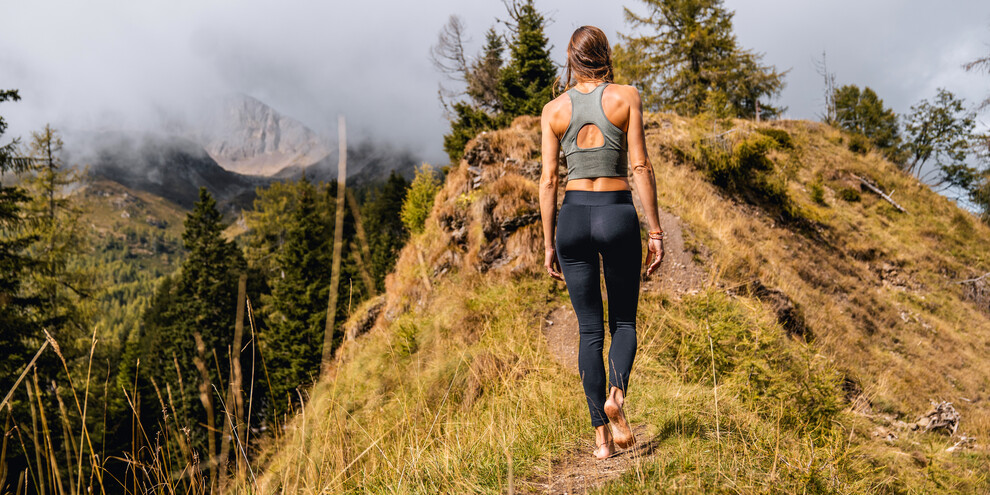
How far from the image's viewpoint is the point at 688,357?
→ 4.37 metres

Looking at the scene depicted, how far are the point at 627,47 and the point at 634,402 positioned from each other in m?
20.6

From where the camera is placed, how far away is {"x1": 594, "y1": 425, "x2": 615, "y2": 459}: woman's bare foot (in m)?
2.54

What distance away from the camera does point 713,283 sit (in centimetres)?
609

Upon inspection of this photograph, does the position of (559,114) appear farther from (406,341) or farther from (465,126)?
(465,126)

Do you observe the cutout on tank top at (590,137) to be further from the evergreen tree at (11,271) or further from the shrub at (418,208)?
the evergreen tree at (11,271)

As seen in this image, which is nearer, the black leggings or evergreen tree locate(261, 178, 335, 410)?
the black leggings

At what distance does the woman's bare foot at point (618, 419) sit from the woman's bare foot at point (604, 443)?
1.9 inches

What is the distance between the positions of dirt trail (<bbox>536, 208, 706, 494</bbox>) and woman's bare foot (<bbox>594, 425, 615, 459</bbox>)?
3 cm

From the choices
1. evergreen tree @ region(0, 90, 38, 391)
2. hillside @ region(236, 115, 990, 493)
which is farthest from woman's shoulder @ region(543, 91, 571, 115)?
evergreen tree @ region(0, 90, 38, 391)

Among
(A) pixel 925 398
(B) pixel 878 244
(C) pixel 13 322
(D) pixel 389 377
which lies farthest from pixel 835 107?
(C) pixel 13 322

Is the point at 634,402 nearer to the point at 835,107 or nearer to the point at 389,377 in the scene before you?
the point at 389,377

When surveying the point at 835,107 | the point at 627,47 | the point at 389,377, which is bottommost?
the point at 389,377

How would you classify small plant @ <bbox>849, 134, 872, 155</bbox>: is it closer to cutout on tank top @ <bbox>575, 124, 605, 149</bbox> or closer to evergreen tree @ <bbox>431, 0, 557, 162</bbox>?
evergreen tree @ <bbox>431, 0, 557, 162</bbox>

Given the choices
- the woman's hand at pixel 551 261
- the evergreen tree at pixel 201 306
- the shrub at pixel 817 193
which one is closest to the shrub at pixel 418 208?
→ the evergreen tree at pixel 201 306
